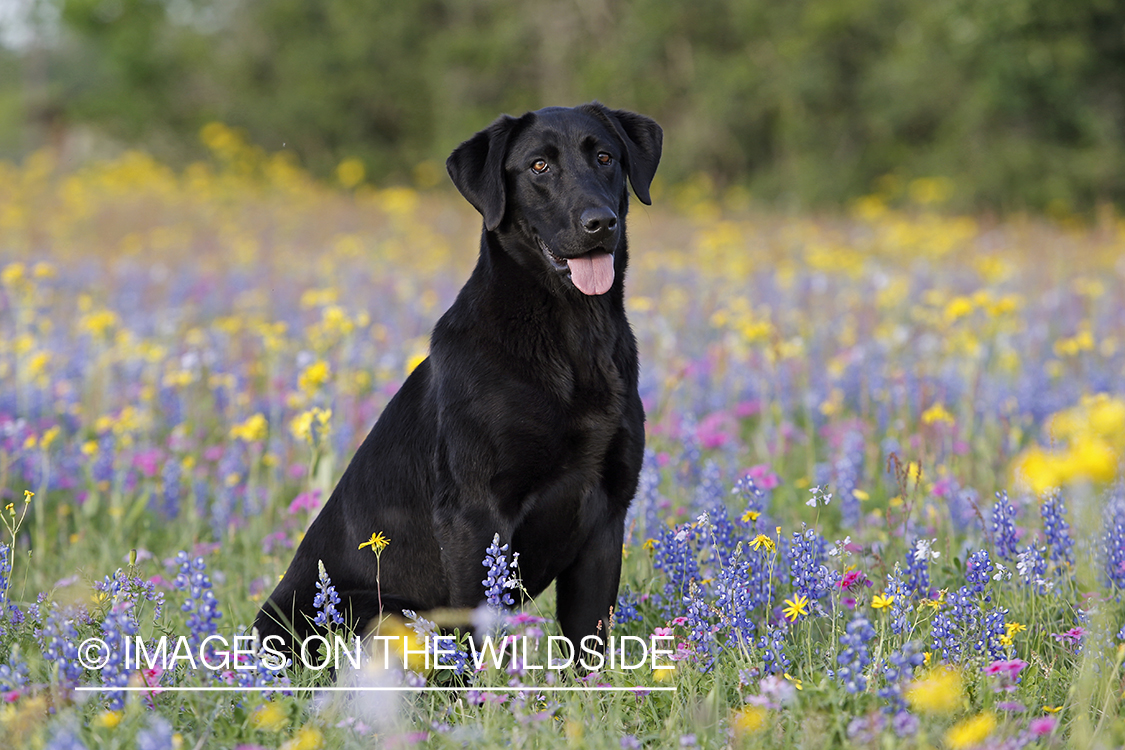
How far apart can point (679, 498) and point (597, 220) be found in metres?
1.66

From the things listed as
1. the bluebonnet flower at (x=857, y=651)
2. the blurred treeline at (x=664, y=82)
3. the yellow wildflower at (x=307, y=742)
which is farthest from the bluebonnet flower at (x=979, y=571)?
the blurred treeline at (x=664, y=82)

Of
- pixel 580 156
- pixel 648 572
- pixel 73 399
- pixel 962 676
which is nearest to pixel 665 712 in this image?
pixel 962 676

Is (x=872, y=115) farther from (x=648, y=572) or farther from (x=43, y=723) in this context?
(x=43, y=723)

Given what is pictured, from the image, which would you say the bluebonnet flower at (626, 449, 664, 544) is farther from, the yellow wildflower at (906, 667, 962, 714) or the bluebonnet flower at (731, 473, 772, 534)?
the yellow wildflower at (906, 667, 962, 714)

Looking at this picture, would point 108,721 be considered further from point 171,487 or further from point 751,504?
point 171,487

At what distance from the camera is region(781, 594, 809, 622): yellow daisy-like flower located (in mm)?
2234

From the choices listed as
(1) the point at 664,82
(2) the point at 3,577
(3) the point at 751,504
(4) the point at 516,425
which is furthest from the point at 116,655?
(1) the point at 664,82

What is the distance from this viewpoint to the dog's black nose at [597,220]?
2582 mm

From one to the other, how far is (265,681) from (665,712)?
2.92ft

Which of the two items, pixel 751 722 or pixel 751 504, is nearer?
pixel 751 722

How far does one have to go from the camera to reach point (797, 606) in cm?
221

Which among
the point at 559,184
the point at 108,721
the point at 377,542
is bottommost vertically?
the point at 108,721

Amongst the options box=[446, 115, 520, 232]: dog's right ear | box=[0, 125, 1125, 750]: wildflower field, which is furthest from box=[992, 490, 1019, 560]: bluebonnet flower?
box=[446, 115, 520, 232]: dog's right ear

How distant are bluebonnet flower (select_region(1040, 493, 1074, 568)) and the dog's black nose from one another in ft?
4.89
